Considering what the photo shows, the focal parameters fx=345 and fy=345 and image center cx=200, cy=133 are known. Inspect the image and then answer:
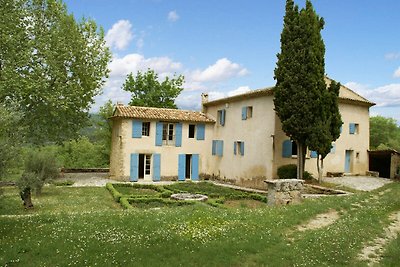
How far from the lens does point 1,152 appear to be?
8.84 metres

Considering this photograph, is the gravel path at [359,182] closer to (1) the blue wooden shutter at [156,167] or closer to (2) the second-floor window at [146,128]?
(1) the blue wooden shutter at [156,167]

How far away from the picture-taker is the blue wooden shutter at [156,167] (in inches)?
1073

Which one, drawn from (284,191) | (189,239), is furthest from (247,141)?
(189,239)

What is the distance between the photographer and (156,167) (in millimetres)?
27312

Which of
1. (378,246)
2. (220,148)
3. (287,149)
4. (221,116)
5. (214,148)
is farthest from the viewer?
(214,148)

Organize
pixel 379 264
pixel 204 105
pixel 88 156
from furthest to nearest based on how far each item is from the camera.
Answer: pixel 88 156, pixel 204 105, pixel 379 264

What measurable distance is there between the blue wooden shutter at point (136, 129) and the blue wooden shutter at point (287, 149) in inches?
432

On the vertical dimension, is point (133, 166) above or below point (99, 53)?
below

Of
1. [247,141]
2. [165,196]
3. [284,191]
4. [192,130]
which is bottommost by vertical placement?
[165,196]

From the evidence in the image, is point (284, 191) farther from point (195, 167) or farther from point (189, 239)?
point (195, 167)

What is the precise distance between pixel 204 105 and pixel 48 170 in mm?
17012

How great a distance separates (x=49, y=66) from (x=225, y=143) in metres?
14.5

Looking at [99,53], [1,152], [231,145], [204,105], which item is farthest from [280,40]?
[1,152]

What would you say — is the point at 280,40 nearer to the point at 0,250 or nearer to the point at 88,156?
the point at 0,250
